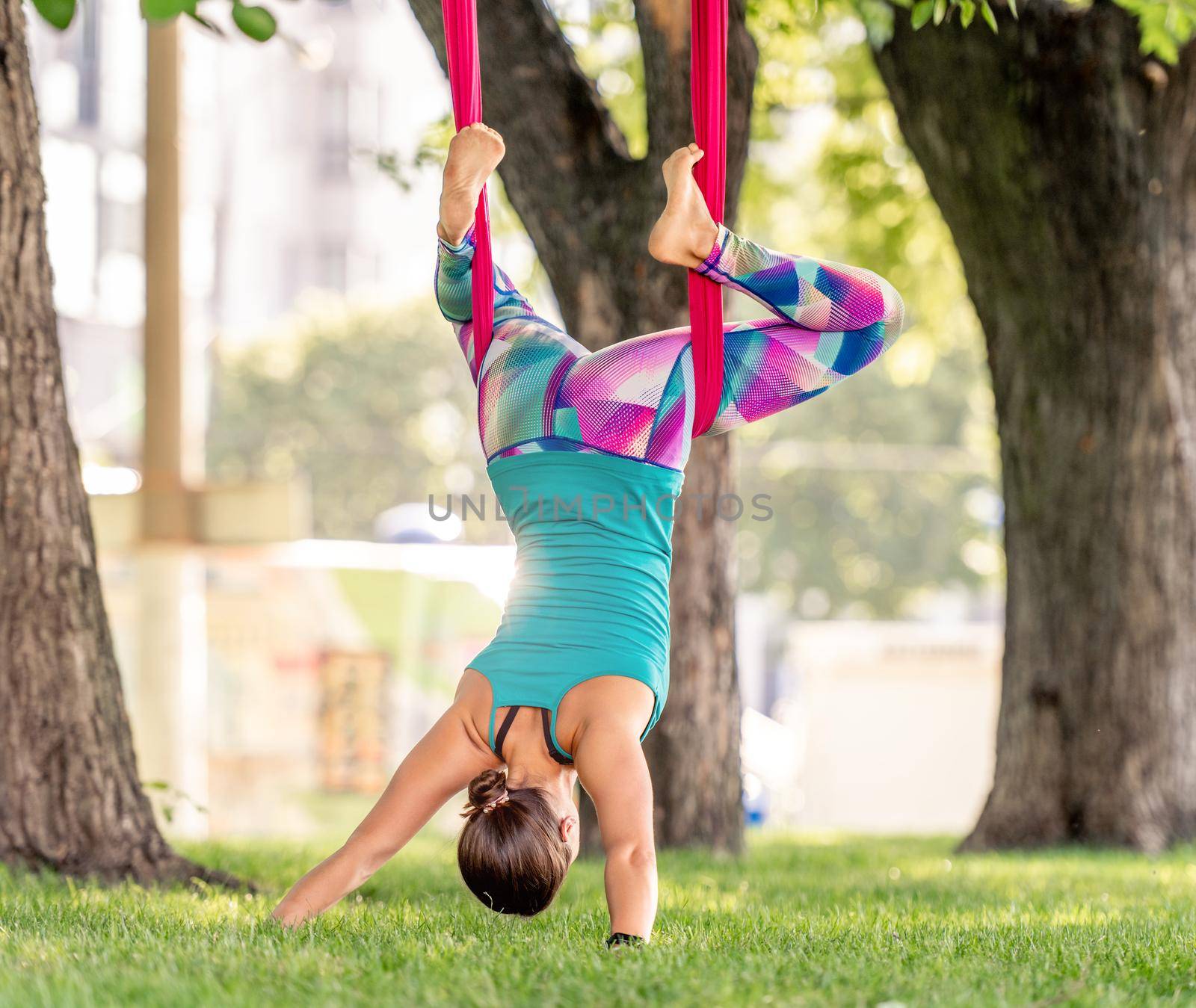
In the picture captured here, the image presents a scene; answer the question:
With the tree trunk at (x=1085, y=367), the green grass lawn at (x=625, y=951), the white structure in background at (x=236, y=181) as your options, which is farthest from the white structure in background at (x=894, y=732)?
the white structure in background at (x=236, y=181)

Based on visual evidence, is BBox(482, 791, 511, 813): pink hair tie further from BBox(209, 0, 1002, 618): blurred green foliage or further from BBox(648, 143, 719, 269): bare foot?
BBox(209, 0, 1002, 618): blurred green foliage

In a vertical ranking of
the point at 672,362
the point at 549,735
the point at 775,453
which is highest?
the point at 775,453

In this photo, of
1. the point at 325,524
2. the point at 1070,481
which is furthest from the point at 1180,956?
the point at 325,524

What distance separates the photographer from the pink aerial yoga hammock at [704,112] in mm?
3965

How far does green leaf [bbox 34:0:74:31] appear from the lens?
399 centimetres

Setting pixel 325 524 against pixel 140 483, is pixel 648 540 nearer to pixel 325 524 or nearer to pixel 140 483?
pixel 140 483

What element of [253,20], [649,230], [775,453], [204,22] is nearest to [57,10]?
[204,22]

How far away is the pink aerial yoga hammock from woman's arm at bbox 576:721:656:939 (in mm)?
1013

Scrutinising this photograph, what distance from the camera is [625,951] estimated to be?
3311 millimetres

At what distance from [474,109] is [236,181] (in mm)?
49442

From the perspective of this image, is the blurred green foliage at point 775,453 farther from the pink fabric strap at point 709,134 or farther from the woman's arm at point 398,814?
the woman's arm at point 398,814

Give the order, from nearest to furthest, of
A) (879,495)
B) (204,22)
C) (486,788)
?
(486,788) < (204,22) < (879,495)

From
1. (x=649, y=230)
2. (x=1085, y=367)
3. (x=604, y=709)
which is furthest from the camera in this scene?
(x=1085, y=367)

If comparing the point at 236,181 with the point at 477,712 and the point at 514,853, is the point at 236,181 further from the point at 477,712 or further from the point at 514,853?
the point at 514,853
